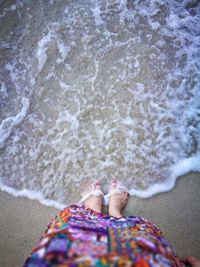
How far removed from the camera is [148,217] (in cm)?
195

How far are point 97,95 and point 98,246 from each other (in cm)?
136

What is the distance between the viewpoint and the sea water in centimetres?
214

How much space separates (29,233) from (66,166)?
54 cm

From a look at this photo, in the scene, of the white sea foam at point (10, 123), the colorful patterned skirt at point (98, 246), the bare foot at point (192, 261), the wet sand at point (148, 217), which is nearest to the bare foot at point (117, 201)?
the wet sand at point (148, 217)

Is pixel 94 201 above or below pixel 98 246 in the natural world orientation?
below

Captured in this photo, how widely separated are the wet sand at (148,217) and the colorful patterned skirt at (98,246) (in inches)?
15.8

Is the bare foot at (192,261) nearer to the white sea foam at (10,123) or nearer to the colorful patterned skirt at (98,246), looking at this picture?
the colorful patterned skirt at (98,246)

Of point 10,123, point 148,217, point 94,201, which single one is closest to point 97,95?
point 10,123

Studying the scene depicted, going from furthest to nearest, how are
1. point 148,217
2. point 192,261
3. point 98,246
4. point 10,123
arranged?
point 10,123, point 148,217, point 192,261, point 98,246

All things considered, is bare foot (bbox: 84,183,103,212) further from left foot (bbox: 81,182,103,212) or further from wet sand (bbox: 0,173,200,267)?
wet sand (bbox: 0,173,200,267)

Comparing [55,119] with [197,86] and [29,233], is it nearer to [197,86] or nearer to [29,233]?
[29,233]

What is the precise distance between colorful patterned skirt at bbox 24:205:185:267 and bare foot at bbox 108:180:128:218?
0.40 m

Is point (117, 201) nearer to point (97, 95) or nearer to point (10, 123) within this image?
point (97, 95)

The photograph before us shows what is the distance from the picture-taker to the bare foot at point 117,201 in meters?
1.97
